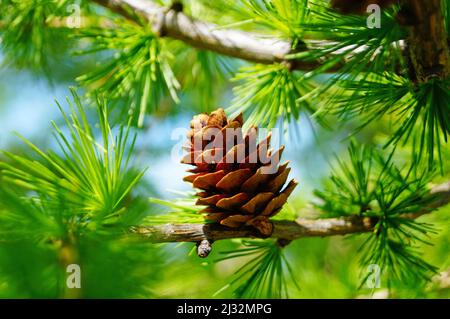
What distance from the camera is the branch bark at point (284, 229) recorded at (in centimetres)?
51

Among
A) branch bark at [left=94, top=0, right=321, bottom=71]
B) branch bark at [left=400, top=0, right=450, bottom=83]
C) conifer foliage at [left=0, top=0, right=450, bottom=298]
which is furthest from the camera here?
branch bark at [left=94, top=0, right=321, bottom=71]

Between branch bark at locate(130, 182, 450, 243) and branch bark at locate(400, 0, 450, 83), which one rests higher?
branch bark at locate(400, 0, 450, 83)

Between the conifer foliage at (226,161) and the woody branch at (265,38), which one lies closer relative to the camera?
the conifer foliage at (226,161)

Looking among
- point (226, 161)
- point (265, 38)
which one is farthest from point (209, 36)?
point (226, 161)

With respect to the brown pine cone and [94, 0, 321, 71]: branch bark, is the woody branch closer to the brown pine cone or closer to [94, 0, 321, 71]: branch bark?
[94, 0, 321, 71]: branch bark

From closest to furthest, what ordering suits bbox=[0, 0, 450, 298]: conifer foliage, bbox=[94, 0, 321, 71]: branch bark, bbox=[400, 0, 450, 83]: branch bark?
bbox=[0, 0, 450, 298]: conifer foliage, bbox=[400, 0, 450, 83]: branch bark, bbox=[94, 0, 321, 71]: branch bark

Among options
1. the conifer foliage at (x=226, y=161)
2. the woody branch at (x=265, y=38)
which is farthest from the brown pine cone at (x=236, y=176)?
the woody branch at (x=265, y=38)

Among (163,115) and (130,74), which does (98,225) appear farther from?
(163,115)

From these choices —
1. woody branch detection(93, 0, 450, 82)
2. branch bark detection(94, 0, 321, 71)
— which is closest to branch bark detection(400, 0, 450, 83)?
woody branch detection(93, 0, 450, 82)

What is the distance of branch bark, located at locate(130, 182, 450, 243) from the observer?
514 millimetres

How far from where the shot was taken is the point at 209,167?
0.59 metres

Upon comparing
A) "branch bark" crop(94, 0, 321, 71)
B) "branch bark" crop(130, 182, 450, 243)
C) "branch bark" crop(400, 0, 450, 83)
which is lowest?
"branch bark" crop(130, 182, 450, 243)

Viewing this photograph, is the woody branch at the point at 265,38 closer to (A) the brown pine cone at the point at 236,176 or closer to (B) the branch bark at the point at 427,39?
(B) the branch bark at the point at 427,39
